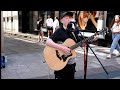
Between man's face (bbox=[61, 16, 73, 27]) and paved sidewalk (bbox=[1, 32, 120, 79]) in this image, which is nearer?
man's face (bbox=[61, 16, 73, 27])

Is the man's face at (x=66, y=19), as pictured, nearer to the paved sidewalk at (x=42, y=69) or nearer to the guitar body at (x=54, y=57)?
the guitar body at (x=54, y=57)

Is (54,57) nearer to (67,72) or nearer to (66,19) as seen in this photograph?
(67,72)

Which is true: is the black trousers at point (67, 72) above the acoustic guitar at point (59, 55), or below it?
below

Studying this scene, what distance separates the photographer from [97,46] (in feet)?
33.0

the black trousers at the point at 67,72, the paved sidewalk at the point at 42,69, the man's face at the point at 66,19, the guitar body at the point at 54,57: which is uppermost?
the man's face at the point at 66,19

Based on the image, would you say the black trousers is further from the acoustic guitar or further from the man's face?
the man's face

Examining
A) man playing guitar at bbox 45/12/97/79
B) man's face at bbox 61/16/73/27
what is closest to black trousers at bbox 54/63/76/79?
man playing guitar at bbox 45/12/97/79

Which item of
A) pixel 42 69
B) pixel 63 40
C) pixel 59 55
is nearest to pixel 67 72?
pixel 59 55

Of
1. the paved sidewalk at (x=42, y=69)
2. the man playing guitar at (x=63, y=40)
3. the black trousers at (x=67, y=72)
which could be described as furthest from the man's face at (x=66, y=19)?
the paved sidewalk at (x=42, y=69)
